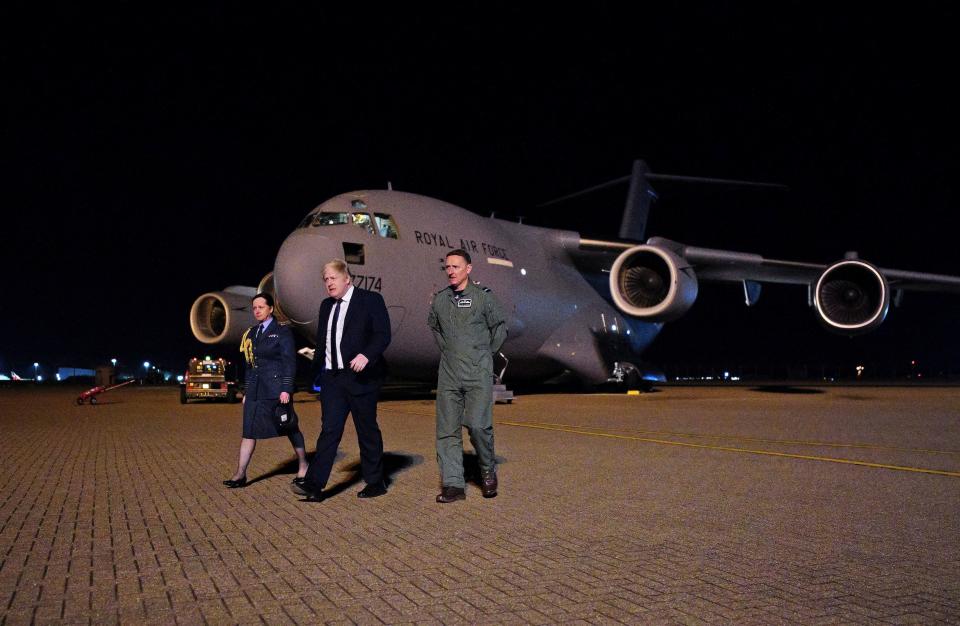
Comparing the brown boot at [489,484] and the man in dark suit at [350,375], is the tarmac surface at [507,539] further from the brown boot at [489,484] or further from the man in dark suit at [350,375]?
the man in dark suit at [350,375]

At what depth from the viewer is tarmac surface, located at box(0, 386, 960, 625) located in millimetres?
3213

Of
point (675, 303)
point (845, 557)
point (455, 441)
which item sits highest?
point (675, 303)

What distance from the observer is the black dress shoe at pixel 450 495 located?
18.3ft

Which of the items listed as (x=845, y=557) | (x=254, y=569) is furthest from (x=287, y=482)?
(x=845, y=557)

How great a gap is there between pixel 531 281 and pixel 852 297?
9361mm

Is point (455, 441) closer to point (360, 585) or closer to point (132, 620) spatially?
point (360, 585)

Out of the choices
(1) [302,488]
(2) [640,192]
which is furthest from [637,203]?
(1) [302,488]

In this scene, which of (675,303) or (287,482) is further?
(675,303)

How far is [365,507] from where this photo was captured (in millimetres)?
5457

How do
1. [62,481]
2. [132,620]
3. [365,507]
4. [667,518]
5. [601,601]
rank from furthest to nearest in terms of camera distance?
[62,481], [365,507], [667,518], [601,601], [132,620]

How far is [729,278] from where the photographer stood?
957 inches

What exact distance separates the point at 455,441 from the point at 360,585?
2.30 m

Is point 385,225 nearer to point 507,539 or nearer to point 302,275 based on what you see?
point 302,275

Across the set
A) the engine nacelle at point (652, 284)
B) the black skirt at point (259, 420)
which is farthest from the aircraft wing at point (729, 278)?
the black skirt at point (259, 420)
